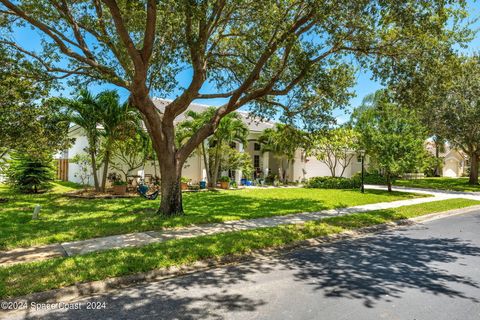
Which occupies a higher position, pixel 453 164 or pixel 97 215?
pixel 453 164

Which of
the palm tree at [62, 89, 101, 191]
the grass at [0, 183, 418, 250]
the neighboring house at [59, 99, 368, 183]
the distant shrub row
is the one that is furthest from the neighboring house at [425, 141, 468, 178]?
the palm tree at [62, 89, 101, 191]

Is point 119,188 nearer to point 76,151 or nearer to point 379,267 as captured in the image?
point 76,151

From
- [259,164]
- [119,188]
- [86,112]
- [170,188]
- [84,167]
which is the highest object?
[86,112]

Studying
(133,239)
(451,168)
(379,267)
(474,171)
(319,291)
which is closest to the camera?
(319,291)

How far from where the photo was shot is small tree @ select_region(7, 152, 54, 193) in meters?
15.0

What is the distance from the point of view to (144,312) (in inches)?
154

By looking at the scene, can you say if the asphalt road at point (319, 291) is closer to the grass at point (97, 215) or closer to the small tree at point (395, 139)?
the grass at point (97, 215)

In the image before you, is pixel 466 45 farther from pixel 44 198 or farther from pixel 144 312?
pixel 44 198

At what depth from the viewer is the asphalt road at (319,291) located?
3.96 meters

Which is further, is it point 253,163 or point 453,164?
point 453,164

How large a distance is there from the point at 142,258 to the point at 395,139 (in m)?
16.8

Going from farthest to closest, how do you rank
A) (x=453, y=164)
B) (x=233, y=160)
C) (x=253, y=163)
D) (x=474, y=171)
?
(x=453, y=164) < (x=474, y=171) < (x=253, y=163) < (x=233, y=160)

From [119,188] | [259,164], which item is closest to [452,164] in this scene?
[259,164]

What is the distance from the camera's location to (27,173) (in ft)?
50.0
